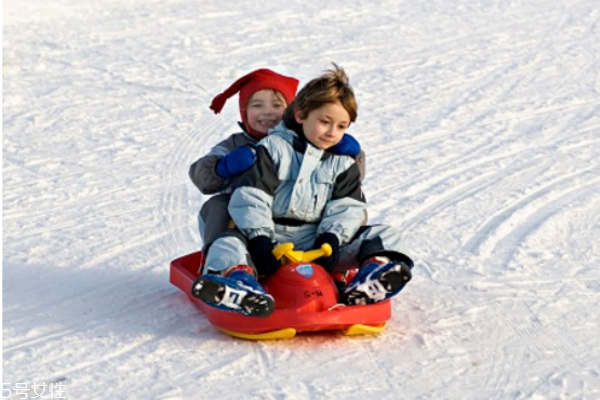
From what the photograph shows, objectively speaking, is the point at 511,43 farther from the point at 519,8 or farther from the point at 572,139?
the point at 572,139

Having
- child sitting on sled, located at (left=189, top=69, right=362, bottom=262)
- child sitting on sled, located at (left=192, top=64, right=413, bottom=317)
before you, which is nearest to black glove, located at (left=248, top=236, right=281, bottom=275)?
child sitting on sled, located at (left=192, top=64, right=413, bottom=317)

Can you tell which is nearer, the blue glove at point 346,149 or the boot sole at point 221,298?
the boot sole at point 221,298

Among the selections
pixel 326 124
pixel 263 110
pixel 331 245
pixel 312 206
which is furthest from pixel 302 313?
pixel 263 110

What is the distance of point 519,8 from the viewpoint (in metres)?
11.5

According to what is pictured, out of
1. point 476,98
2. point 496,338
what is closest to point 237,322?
point 496,338

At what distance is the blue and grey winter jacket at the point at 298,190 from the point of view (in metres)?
4.81

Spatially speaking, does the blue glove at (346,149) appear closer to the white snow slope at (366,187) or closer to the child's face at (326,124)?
the child's face at (326,124)

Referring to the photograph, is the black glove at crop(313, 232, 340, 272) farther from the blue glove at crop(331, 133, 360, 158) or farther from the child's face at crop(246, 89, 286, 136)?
the child's face at crop(246, 89, 286, 136)

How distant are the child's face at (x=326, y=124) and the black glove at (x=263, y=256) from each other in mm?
455

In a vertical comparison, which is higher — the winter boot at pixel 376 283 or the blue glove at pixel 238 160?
the blue glove at pixel 238 160

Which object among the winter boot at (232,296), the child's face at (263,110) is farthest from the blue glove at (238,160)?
the winter boot at (232,296)

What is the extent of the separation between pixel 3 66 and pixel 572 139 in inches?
174

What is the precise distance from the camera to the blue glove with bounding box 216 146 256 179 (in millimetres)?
4797

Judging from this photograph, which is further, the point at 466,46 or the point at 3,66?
the point at 466,46
